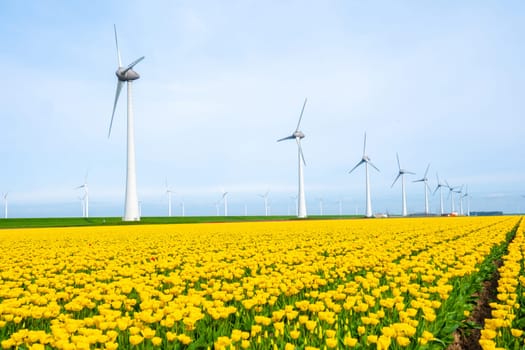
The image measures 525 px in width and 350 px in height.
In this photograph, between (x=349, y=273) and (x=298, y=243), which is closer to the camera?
(x=349, y=273)

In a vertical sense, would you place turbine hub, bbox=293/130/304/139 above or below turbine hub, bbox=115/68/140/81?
below

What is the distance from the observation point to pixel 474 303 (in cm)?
1034

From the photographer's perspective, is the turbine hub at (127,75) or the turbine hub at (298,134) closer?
the turbine hub at (127,75)

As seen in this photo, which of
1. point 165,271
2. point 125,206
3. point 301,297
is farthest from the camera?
point 125,206

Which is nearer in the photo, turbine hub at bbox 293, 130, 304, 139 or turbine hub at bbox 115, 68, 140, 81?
turbine hub at bbox 115, 68, 140, 81

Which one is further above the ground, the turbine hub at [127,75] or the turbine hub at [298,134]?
the turbine hub at [127,75]

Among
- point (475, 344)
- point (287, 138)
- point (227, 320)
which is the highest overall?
point (287, 138)

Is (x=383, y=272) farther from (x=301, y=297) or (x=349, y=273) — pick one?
(x=301, y=297)

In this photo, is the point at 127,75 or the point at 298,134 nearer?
the point at 127,75

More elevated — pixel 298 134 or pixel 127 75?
pixel 127 75

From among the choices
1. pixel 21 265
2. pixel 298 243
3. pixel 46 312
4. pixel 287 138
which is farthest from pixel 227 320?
pixel 287 138

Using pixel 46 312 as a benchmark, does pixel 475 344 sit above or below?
below

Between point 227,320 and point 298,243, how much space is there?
585 inches

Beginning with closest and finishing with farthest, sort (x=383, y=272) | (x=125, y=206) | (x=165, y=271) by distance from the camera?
(x=383, y=272), (x=165, y=271), (x=125, y=206)
